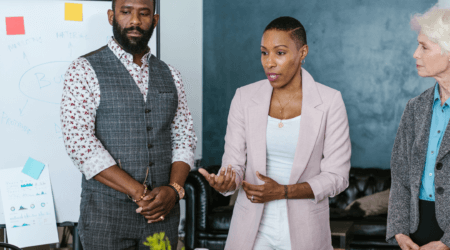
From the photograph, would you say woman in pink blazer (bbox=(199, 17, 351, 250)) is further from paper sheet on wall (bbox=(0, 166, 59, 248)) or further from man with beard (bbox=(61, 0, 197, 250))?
paper sheet on wall (bbox=(0, 166, 59, 248))

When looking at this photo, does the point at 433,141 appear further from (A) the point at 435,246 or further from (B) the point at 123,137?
(B) the point at 123,137

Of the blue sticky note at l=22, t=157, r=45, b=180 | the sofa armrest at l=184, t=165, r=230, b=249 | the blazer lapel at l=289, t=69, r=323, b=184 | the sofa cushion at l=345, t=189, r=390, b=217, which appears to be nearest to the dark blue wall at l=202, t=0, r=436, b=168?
the sofa cushion at l=345, t=189, r=390, b=217

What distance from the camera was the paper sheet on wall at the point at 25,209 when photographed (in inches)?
83.5

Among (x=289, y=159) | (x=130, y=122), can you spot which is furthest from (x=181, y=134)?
(x=289, y=159)

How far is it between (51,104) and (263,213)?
4.34ft

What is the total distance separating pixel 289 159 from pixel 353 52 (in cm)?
294

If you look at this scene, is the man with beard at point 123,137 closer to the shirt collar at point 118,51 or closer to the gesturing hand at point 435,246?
the shirt collar at point 118,51

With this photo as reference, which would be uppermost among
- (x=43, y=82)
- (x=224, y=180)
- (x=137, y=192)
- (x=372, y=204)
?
(x=43, y=82)

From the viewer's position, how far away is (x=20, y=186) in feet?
7.01

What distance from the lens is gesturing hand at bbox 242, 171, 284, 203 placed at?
1456mm

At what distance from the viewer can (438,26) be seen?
139 centimetres

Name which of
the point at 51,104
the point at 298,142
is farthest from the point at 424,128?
the point at 51,104

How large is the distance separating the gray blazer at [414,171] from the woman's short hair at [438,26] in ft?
0.72

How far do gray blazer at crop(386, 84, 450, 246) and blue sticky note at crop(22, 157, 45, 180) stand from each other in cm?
171
